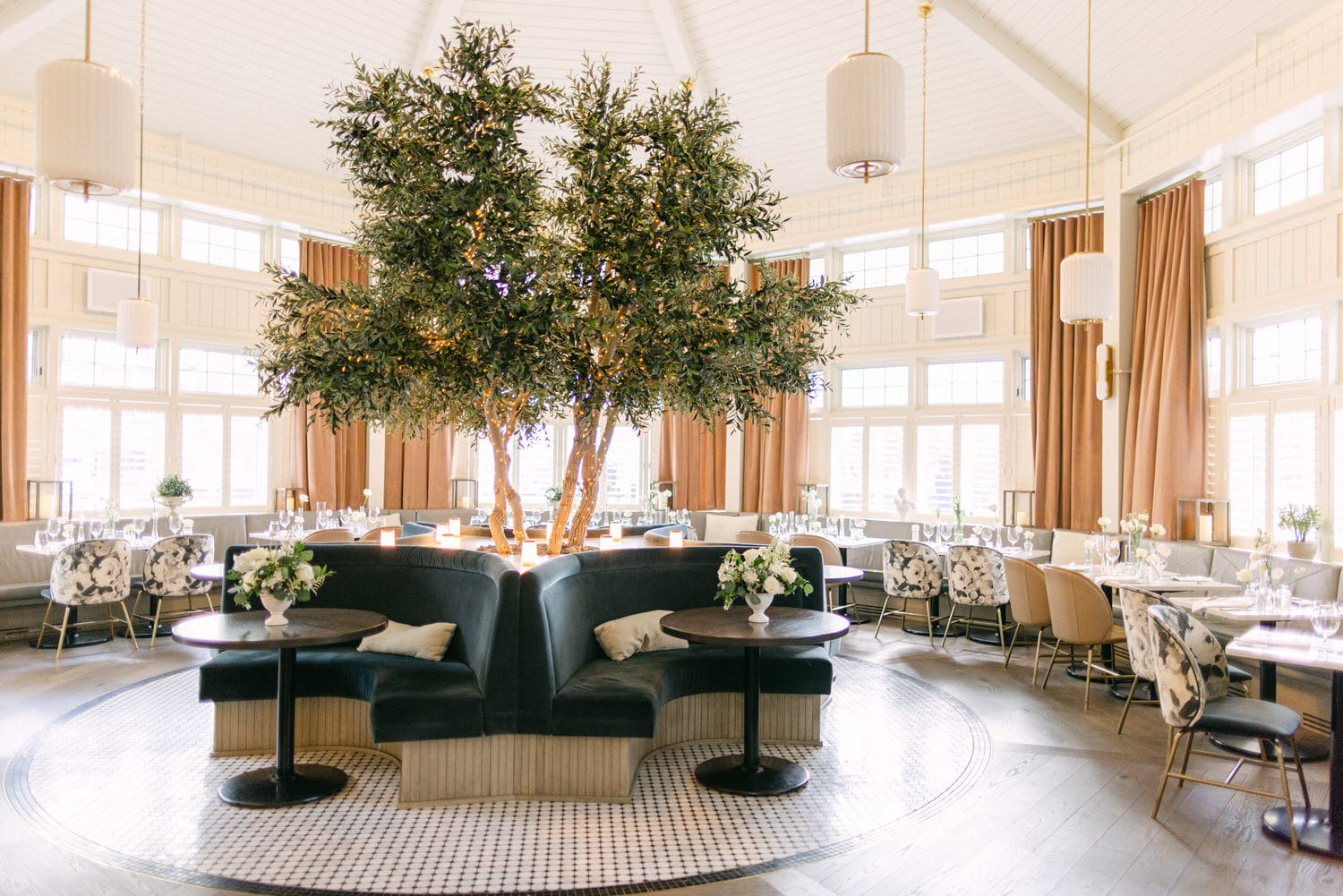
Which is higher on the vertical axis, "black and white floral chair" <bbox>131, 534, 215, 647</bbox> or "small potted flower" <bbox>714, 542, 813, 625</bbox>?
"small potted flower" <bbox>714, 542, 813, 625</bbox>

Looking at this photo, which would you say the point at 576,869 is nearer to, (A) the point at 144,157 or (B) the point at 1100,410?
(B) the point at 1100,410

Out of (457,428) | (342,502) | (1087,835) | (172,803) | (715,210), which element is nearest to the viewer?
(1087,835)

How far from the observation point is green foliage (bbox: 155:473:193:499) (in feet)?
28.0

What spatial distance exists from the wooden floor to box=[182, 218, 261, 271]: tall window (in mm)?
5572

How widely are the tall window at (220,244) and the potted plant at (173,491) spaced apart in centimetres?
252

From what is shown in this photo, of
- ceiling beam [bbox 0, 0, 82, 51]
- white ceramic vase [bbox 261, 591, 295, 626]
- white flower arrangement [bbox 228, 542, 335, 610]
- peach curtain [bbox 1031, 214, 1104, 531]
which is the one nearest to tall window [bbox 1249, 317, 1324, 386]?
peach curtain [bbox 1031, 214, 1104, 531]

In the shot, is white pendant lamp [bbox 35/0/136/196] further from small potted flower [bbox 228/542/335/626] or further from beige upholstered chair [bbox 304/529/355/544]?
beige upholstered chair [bbox 304/529/355/544]

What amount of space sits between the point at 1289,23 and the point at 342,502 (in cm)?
982

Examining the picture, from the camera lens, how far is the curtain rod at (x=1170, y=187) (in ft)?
25.4

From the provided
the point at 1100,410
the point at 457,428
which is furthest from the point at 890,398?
the point at 457,428

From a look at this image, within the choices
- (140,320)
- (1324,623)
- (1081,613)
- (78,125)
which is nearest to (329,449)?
(140,320)

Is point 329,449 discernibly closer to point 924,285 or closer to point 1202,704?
point 924,285

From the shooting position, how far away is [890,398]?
1037cm

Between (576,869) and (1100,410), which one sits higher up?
(1100,410)
